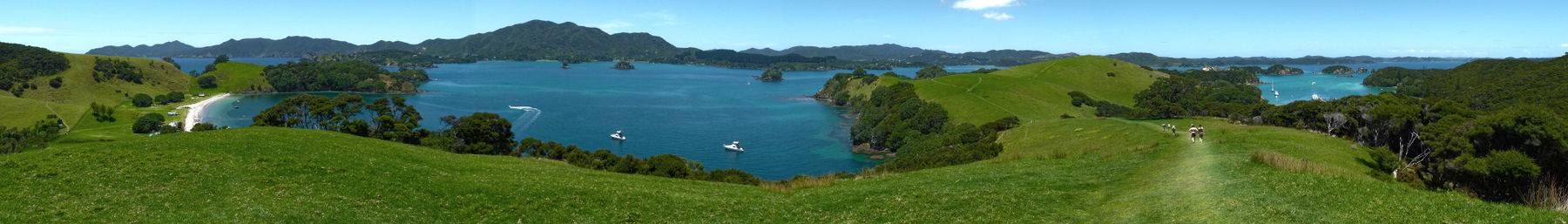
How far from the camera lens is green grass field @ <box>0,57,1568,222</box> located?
837 inches

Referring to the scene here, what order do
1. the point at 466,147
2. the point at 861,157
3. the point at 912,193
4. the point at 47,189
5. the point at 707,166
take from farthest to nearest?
1. the point at 861,157
2. the point at 707,166
3. the point at 466,147
4. the point at 912,193
5. the point at 47,189

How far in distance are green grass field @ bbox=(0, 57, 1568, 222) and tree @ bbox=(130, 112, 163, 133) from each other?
13614cm

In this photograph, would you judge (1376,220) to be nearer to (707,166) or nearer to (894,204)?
(894,204)

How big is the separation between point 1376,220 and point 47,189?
147ft

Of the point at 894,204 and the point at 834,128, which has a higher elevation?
the point at 894,204

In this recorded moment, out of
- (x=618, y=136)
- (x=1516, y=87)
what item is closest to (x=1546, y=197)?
(x=618, y=136)

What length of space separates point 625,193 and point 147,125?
164 m

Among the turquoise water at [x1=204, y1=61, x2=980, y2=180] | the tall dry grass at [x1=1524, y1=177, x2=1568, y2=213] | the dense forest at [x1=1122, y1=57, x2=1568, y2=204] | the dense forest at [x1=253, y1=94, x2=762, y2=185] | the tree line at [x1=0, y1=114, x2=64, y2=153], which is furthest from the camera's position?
the turquoise water at [x1=204, y1=61, x2=980, y2=180]

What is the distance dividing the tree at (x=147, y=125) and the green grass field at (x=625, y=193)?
13614cm

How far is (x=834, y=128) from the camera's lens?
502ft

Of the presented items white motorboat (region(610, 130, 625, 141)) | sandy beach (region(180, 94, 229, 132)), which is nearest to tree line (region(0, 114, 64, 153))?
sandy beach (region(180, 94, 229, 132))

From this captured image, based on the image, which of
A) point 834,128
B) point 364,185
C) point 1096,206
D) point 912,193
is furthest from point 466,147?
point 834,128

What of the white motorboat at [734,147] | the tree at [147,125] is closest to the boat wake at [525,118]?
the white motorboat at [734,147]

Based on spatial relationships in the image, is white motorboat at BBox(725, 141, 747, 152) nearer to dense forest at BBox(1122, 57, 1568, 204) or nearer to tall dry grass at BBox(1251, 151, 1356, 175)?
dense forest at BBox(1122, 57, 1568, 204)
